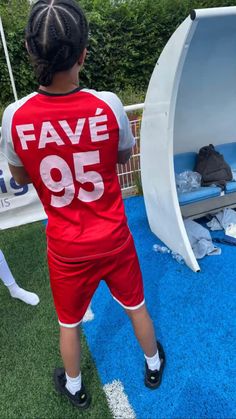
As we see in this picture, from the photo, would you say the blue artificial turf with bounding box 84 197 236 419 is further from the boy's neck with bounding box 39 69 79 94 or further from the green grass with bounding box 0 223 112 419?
the boy's neck with bounding box 39 69 79 94

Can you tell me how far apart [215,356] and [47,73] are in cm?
187

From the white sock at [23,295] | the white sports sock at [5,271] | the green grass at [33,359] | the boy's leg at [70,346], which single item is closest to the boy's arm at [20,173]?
the boy's leg at [70,346]

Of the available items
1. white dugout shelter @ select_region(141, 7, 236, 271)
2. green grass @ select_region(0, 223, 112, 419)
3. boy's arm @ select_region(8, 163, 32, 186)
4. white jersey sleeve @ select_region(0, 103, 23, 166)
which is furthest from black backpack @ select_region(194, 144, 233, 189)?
white jersey sleeve @ select_region(0, 103, 23, 166)

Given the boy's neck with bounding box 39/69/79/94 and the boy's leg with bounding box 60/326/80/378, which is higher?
the boy's neck with bounding box 39/69/79/94

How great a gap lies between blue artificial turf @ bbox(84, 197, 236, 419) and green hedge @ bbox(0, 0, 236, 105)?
4.82 metres

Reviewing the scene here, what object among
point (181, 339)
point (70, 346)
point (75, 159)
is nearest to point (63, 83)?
point (75, 159)

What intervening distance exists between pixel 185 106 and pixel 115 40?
14.0 feet

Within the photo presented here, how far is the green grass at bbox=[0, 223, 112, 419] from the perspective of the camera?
1.96m

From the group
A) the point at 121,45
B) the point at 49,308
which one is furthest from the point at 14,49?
the point at 49,308

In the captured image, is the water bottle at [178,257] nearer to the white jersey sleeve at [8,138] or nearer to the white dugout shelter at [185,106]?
the white dugout shelter at [185,106]

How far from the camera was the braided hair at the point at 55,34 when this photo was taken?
1.17 meters

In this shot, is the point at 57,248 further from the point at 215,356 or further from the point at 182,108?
the point at 182,108

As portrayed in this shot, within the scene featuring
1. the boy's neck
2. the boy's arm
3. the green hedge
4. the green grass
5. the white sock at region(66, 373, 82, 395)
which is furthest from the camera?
the green hedge

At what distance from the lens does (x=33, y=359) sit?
227 centimetres
